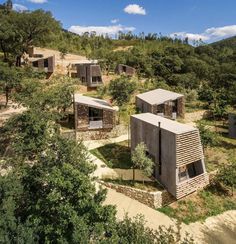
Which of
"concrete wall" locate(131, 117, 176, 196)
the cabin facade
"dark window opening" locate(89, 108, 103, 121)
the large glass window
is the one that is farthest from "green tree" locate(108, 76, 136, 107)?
the cabin facade

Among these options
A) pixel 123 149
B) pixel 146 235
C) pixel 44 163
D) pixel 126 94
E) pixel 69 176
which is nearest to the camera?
pixel 146 235

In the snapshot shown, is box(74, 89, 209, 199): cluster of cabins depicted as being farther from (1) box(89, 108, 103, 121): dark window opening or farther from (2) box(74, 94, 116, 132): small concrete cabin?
(1) box(89, 108, 103, 121): dark window opening

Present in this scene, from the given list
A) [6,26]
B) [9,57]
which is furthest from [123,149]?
[9,57]

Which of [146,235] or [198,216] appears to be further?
[198,216]

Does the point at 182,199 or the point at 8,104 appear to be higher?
the point at 8,104

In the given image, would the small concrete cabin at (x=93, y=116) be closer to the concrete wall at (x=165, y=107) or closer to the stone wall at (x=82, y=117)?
the stone wall at (x=82, y=117)

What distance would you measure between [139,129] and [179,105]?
15062 millimetres

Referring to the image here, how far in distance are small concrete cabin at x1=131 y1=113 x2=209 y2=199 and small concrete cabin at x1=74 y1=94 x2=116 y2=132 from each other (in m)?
8.03

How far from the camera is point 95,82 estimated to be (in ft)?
161

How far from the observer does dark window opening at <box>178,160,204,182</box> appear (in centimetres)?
2178

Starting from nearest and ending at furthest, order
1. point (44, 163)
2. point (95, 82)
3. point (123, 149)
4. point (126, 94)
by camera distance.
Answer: point (44, 163) → point (123, 149) → point (126, 94) → point (95, 82)

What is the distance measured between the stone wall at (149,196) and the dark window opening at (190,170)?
6.10 ft

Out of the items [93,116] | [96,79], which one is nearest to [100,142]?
[93,116]

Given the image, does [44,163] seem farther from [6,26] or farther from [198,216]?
[6,26]
